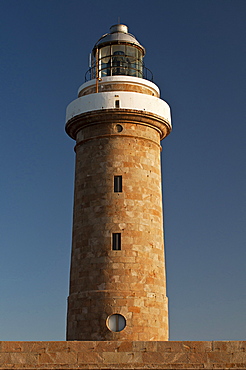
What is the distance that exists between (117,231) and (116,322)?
290cm

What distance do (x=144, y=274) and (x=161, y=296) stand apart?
106 centimetres

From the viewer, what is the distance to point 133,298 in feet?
54.6

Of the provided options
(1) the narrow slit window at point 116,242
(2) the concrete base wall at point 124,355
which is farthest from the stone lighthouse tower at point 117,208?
(2) the concrete base wall at point 124,355

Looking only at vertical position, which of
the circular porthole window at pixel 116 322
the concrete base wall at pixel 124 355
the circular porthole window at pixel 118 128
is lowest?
the concrete base wall at pixel 124 355

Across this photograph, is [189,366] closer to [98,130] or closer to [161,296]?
[161,296]

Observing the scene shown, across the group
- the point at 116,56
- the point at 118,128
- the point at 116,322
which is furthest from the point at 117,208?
the point at 116,56

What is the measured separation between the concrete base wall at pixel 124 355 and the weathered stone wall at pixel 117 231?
4170 mm

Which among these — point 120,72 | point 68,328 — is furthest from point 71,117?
point 68,328

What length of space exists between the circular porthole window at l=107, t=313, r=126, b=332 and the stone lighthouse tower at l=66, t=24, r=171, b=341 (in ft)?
0.10

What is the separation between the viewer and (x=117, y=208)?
1753cm

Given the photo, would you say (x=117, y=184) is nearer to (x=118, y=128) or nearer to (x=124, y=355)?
(x=118, y=128)

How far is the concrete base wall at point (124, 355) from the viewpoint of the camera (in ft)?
39.7

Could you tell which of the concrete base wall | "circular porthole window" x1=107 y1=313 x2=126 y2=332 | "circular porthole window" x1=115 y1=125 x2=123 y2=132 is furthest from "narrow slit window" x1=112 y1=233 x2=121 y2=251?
the concrete base wall

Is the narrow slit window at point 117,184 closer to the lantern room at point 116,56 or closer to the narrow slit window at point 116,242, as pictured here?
the narrow slit window at point 116,242
